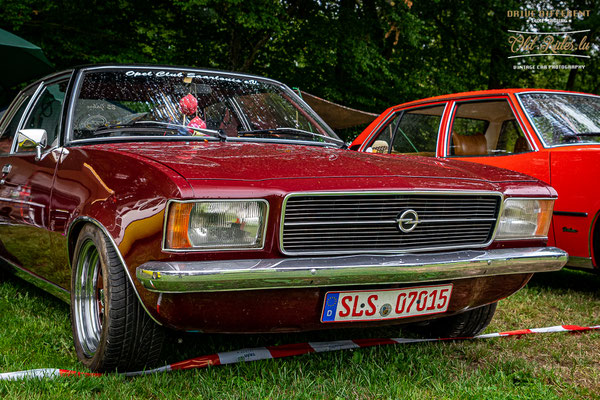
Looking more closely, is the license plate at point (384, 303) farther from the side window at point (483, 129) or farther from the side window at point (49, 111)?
the side window at point (483, 129)

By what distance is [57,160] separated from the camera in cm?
299

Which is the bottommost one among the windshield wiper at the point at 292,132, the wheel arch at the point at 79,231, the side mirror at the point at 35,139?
the wheel arch at the point at 79,231

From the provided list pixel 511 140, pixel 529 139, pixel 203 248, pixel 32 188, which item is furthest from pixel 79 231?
pixel 511 140

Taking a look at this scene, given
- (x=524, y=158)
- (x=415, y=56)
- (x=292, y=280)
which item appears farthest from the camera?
(x=415, y=56)

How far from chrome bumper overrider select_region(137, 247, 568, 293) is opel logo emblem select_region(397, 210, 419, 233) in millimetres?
116

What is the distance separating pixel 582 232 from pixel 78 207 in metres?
3.45

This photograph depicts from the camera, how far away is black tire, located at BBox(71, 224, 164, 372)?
230cm

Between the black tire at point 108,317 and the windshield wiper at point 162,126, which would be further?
the windshield wiper at point 162,126

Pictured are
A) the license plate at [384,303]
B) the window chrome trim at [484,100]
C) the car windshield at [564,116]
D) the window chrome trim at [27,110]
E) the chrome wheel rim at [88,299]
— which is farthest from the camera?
the window chrome trim at [484,100]

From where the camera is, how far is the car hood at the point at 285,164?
226 cm

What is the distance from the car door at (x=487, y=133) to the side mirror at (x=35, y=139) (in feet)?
11.0

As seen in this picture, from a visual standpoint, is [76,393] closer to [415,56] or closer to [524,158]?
[524,158]

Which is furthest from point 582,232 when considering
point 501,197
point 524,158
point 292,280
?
point 292,280

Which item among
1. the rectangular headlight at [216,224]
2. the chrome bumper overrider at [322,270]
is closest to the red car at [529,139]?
the chrome bumper overrider at [322,270]
